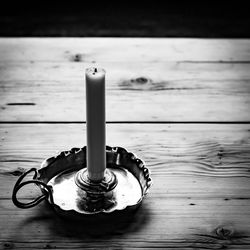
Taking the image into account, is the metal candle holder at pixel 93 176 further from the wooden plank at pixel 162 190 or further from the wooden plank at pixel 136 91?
the wooden plank at pixel 136 91

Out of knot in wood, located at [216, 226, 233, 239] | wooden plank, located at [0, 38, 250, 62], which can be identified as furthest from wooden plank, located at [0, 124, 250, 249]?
wooden plank, located at [0, 38, 250, 62]

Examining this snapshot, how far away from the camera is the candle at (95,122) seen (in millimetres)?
621

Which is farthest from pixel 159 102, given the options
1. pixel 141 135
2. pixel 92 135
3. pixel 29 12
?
pixel 29 12

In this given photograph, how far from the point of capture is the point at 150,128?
2.92ft

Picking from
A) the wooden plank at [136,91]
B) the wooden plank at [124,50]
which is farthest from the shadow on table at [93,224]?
the wooden plank at [124,50]

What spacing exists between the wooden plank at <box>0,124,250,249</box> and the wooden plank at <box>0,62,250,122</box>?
0.12 ft

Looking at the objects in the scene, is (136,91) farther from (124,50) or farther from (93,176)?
(93,176)

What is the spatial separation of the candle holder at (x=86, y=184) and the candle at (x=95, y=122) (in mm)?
26

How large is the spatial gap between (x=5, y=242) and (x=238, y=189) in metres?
0.33

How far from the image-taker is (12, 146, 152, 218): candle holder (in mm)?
693

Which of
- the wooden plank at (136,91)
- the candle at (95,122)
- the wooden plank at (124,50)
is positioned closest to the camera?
the candle at (95,122)

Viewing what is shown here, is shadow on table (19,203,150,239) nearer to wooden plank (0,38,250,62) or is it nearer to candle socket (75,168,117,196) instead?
candle socket (75,168,117,196)

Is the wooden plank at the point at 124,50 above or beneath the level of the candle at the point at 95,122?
above

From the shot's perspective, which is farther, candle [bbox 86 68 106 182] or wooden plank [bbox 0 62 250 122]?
wooden plank [bbox 0 62 250 122]
